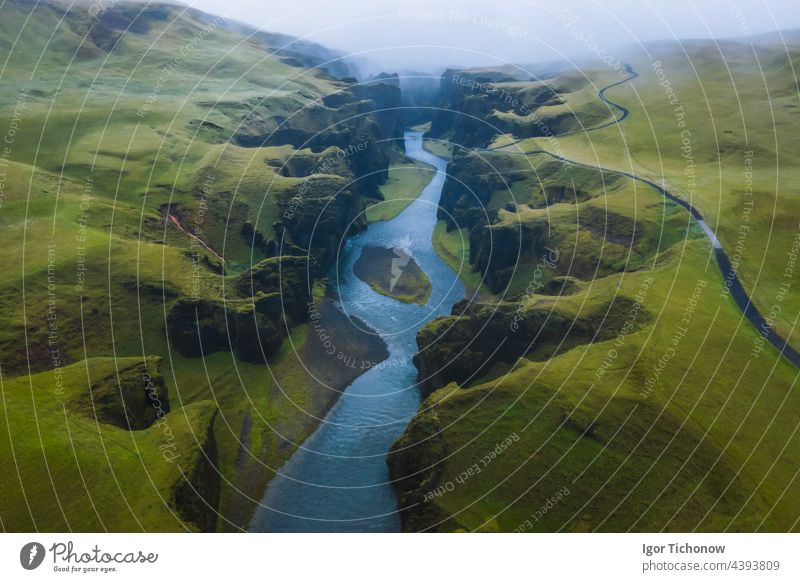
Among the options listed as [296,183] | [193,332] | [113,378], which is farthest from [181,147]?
[113,378]

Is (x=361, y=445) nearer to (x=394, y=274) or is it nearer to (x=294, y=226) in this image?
(x=394, y=274)

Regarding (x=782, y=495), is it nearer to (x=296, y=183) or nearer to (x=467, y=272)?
(x=467, y=272)

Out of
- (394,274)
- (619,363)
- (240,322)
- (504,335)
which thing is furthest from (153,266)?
(619,363)

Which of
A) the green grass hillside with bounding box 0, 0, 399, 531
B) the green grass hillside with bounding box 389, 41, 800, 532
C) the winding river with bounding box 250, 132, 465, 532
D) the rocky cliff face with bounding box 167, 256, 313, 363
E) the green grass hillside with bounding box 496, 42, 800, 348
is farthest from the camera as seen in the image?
the green grass hillside with bounding box 496, 42, 800, 348

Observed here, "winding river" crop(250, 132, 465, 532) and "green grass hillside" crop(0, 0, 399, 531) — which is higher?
"green grass hillside" crop(0, 0, 399, 531)

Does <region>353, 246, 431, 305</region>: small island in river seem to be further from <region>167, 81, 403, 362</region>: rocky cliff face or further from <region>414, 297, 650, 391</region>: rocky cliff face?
<region>414, 297, 650, 391</region>: rocky cliff face

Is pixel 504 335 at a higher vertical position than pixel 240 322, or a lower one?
higher

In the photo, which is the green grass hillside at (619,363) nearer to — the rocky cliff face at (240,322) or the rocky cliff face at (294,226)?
the rocky cliff face at (240,322)

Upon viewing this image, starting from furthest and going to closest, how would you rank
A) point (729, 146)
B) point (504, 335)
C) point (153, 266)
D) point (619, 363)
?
point (729, 146), point (153, 266), point (504, 335), point (619, 363)

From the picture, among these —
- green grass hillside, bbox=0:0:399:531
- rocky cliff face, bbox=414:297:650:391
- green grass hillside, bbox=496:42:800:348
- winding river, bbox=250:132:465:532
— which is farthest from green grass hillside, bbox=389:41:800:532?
green grass hillside, bbox=0:0:399:531
